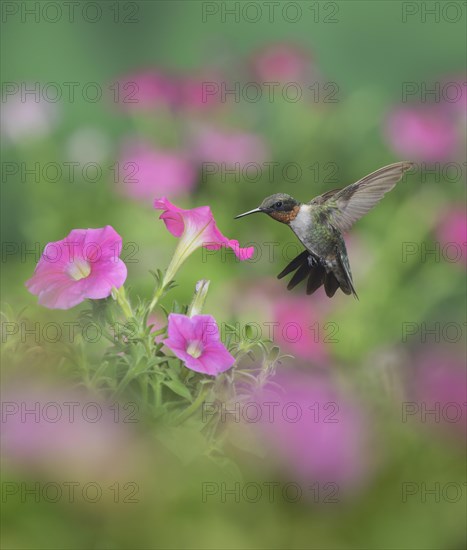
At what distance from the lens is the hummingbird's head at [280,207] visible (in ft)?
2.70

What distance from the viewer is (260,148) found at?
2.63m

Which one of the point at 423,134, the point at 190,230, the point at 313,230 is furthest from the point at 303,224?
the point at 423,134

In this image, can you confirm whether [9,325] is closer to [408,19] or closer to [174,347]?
[174,347]

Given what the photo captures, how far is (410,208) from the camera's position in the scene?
8.21 feet

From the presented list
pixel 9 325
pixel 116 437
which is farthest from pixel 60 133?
pixel 116 437

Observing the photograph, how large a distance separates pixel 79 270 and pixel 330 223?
0.37m

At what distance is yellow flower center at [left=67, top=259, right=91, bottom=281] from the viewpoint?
65 cm

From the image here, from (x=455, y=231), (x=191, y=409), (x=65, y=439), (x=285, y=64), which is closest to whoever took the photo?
(x=65, y=439)

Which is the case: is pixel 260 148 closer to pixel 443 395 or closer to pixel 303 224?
pixel 303 224

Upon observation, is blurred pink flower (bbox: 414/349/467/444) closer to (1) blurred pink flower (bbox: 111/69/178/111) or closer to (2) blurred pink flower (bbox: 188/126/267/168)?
(2) blurred pink flower (bbox: 188/126/267/168)

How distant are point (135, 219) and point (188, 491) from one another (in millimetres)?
2029

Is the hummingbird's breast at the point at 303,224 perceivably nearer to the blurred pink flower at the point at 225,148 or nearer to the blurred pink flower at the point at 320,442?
the blurred pink flower at the point at 320,442

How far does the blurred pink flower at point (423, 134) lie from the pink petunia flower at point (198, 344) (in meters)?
1.98

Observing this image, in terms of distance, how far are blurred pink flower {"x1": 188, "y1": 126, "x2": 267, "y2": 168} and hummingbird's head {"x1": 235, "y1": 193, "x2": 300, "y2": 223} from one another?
165cm
